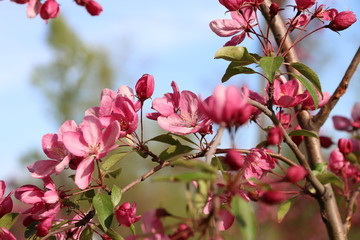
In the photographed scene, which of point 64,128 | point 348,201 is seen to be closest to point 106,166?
point 64,128

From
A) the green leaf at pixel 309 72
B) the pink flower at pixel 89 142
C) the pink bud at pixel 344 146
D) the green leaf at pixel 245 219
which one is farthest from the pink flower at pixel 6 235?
the pink bud at pixel 344 146

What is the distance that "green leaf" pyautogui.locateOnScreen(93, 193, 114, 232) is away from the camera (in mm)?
1033

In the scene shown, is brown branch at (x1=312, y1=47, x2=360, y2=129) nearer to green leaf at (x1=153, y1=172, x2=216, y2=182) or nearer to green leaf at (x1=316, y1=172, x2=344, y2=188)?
green leaf at (x1=316, y1=172, x2=344, y2=188)

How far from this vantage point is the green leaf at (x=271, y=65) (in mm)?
1027

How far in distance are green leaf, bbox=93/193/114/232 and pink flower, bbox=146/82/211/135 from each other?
8.3 inches

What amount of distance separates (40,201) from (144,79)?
1.19ft

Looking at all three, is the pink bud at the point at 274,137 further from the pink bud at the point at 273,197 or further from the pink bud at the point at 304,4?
the pink bud at the point at 304,4

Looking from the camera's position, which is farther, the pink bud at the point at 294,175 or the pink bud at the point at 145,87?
the pink bud at the point at 145,87

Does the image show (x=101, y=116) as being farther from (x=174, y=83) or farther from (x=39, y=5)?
(x=39, y=5)

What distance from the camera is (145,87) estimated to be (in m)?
1.20

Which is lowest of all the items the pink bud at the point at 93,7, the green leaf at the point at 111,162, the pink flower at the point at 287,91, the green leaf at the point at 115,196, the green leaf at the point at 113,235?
the green leaf at the point at 113,235

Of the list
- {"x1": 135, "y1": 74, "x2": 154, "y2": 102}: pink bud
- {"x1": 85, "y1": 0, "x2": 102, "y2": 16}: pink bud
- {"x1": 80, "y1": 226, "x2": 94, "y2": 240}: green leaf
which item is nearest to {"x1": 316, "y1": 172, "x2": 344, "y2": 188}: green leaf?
{"x1": 135, "y1": 74, "x2": 154, "y2": 102}: pink bud

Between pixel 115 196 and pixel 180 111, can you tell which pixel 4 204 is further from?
pixel 180 111

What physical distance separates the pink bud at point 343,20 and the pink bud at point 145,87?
466 mm
